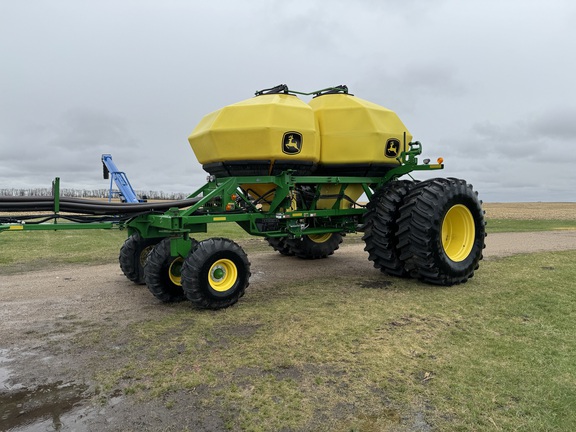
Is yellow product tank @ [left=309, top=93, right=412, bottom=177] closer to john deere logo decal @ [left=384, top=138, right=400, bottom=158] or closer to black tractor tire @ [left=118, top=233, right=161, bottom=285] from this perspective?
john deere logo decal @ [left=384, top=138, right=400, bottom=158]

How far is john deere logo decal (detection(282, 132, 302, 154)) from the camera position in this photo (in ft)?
22.9

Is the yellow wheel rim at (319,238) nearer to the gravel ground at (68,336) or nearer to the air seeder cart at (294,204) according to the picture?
the gravel ground at (68,336)

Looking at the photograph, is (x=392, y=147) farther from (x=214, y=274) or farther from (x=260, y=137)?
(x=214, y=274)

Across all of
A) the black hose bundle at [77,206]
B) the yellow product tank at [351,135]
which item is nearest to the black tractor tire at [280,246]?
the yellow product tank at [351,135]

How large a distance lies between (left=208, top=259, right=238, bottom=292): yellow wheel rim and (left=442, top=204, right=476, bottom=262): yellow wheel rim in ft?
13.1

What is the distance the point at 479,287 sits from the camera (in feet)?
23.8

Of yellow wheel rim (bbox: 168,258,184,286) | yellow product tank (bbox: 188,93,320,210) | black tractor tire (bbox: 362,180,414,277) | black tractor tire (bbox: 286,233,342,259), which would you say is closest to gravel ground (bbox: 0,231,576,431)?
black tractor tire (bbox: 286,233,342,259)

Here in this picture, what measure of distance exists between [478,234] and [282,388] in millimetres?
5664

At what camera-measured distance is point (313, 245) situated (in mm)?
10273

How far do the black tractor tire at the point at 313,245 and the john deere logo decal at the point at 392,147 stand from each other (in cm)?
295

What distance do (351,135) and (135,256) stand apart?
428 centimetres

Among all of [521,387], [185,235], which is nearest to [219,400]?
[521,387]

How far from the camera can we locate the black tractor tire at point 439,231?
7.06 m

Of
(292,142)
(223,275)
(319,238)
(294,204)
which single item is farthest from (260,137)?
(319,238)
